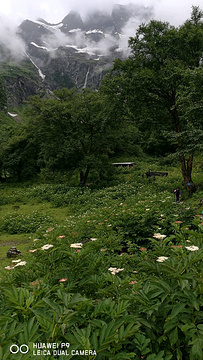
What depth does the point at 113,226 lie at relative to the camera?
675 centimetres

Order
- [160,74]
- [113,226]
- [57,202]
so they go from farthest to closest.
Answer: [57,202] → [160,74] → [113,226]

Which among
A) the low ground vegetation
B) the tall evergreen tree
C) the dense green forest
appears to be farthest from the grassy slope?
the low ground vegetation

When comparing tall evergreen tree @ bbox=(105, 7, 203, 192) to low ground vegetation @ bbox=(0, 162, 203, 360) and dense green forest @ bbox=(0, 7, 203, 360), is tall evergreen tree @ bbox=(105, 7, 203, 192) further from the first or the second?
low ground vegetation @ bbox=(0, 162, 203, 360)

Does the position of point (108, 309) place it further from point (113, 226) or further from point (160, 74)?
point (160, 74)

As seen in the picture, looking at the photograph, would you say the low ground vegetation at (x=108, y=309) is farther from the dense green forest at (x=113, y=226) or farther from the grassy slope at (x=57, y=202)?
the grassy slope at (x=57, y=202)

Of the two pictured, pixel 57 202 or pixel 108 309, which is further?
pixel 57 202

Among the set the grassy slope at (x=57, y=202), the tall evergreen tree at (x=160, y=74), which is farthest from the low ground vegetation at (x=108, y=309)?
the tall evergreen tree at (x=160, y=74)

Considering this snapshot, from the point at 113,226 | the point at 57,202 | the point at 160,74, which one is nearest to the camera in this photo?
the point at 113,226

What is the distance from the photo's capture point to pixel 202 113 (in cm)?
1166

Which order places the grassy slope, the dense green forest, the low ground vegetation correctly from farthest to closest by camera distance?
the grassy slope < the dense green forest < the low ground vegetation

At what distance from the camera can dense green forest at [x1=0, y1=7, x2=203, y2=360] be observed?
6.02 feet

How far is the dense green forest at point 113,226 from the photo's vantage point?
183cm

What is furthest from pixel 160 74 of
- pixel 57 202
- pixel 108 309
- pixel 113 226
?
pixel 108 309

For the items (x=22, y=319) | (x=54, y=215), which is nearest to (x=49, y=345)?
(x=22, y=319)
